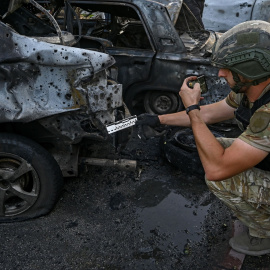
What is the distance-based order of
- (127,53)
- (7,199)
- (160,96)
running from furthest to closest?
(160,96) < (127,53) < (7,199)

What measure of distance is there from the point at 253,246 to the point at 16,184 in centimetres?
184

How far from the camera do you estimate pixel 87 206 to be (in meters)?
2.84

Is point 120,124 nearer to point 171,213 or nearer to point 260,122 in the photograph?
point 171,213

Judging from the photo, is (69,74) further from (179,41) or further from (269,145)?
(179,41)

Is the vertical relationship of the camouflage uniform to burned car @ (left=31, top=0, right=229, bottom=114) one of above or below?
below

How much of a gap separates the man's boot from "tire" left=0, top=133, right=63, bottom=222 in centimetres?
144

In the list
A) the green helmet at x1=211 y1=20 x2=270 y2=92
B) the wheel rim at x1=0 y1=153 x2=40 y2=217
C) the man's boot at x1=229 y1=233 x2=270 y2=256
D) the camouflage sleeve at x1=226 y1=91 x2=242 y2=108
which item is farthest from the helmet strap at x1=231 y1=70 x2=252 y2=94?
the wheel rim at x1=0 y1=153 x2=40 y2=217

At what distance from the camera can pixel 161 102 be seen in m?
4.45

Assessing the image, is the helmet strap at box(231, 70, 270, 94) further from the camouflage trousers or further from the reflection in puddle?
the reflection in puddle

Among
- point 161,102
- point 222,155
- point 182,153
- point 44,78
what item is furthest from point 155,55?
point 222,155

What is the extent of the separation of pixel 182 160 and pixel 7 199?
1.69 meters

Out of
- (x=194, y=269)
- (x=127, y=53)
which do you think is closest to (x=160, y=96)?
(x=127, y=53)

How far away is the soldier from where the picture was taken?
5.78 ft

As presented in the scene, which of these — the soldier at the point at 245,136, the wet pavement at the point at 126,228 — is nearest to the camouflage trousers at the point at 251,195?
the soldier at the point at 245,136
